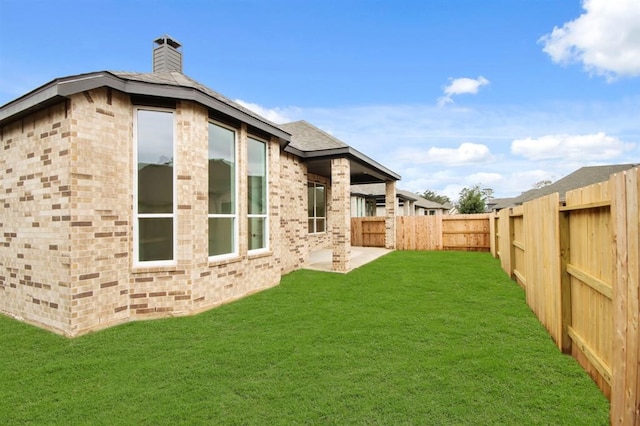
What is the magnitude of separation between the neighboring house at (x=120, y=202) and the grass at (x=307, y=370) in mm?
514

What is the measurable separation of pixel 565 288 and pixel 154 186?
642 cm

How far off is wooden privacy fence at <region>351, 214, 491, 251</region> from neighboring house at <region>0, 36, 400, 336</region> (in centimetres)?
1062

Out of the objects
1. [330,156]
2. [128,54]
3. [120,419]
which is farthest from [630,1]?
[128,54]

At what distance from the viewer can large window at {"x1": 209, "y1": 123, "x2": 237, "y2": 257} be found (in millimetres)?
Answer: 5941

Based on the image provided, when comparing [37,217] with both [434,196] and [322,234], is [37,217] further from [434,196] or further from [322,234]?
[434,196]

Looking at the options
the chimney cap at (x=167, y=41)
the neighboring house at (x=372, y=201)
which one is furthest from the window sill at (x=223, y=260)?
the neighboring house at (x=372, y=201)

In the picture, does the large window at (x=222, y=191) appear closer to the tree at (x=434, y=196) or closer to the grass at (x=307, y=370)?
the grass at (x=307, y=370)

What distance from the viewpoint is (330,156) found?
9.59 metres

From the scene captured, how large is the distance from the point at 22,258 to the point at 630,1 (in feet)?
48.8

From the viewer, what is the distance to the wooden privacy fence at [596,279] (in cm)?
200

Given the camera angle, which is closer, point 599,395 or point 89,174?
point 599,395

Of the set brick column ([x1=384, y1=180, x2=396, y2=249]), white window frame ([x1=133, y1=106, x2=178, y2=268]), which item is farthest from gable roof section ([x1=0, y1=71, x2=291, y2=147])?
brick column ([x1=384, y1=180, x2=396, y2=249])

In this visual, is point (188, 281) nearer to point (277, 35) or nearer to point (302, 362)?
point (302, 362)

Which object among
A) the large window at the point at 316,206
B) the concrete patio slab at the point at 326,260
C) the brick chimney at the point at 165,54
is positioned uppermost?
the brick chimney at the point at 165,54
